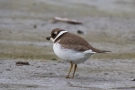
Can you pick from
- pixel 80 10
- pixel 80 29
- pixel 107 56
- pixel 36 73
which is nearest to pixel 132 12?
pixel 80 10

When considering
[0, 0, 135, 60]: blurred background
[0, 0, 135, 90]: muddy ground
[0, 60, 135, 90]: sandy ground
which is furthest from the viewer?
[0, 0, 135, 60]: blurred background

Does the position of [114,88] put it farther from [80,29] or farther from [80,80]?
[80,29]

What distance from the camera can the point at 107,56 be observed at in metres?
9.98

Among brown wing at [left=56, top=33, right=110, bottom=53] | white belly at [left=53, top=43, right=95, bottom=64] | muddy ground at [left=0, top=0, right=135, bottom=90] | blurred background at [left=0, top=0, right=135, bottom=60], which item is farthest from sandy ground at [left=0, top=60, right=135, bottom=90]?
blurred background at [left=0, top=0, right=135, bottom=60]

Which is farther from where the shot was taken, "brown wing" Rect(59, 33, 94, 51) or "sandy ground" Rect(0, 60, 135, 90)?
"brown wing" Rect(59, 33, 94, 51)

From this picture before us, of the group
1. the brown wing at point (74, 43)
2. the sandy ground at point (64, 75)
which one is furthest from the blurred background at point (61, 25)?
the brown wing at point (74, 43)

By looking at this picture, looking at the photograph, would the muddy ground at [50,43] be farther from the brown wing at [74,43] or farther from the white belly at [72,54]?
the brown wing at [74,43]

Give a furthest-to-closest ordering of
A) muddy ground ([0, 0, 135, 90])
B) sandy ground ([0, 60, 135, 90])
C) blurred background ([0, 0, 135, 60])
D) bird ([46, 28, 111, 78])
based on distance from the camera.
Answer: blurred background ([0, 0, 135, 60]) < bird ([46, 28, 111, 78]) < muddy ground ([0, 0, 135, 90]) < sandy ground ([0, 60, 135, 90])

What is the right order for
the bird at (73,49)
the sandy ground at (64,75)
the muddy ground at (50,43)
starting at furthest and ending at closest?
the bird at (73,49) < the muddy ground at (50,43) < the sandy ground at (64,75)

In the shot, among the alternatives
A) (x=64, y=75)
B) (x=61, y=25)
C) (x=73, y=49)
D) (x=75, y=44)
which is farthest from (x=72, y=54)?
(x=61, y=25)

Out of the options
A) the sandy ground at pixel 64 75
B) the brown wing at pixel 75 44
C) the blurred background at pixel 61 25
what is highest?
the brown wing at pixel 75 44

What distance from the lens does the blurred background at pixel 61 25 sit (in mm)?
10258

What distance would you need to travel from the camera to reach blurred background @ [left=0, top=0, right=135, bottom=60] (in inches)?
Answer: 404

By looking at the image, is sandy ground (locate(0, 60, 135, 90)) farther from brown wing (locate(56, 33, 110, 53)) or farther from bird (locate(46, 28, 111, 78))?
brown wing (locate(56, 33, 110, 53))
